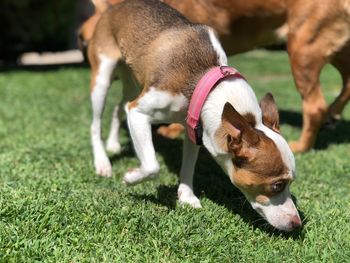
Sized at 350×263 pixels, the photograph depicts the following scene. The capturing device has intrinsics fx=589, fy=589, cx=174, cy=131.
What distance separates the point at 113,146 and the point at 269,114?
2512mm

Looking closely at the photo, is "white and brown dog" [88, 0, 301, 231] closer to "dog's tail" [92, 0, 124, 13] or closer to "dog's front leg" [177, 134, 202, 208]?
"dog's front leg" [177, 134, 202, 208]

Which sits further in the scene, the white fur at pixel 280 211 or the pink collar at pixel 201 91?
the pink collar at pixel 201 91

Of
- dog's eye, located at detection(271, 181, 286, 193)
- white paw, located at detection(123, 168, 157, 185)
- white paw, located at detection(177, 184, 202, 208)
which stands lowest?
white paw, located at detection(177, 184, 202, 208)

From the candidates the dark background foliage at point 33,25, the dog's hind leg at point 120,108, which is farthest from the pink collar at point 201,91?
the dark background foliage at point 33,25

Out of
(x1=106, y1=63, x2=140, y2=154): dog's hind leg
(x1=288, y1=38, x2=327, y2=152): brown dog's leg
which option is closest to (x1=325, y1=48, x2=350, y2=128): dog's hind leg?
(x1=288, y1=38, x2=327, y2=152): brown dog's leg

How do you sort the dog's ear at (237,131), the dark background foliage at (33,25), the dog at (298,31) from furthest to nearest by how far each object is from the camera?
the dark background foliage at (33,25), the dog at (298,31), the dog's ear at (237,131)

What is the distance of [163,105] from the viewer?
4352mm

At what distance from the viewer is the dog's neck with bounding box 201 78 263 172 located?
401 cm

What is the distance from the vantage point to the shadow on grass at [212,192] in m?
4.12

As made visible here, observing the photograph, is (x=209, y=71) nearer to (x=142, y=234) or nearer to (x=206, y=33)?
(x=206, y=33)

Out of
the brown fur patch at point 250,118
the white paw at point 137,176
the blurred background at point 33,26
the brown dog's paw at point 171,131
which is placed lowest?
the blurred background at point 33,26

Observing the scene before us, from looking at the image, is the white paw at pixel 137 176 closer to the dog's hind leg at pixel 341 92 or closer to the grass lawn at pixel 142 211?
the grass lawn at pixel 142 211

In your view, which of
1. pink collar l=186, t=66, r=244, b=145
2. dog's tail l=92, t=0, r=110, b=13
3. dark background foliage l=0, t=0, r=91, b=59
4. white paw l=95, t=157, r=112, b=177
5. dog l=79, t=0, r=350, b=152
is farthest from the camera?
dark background foliage l=0, t=0, r=91, b=59

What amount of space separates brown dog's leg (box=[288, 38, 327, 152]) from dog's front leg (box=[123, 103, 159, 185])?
7.46 ft
